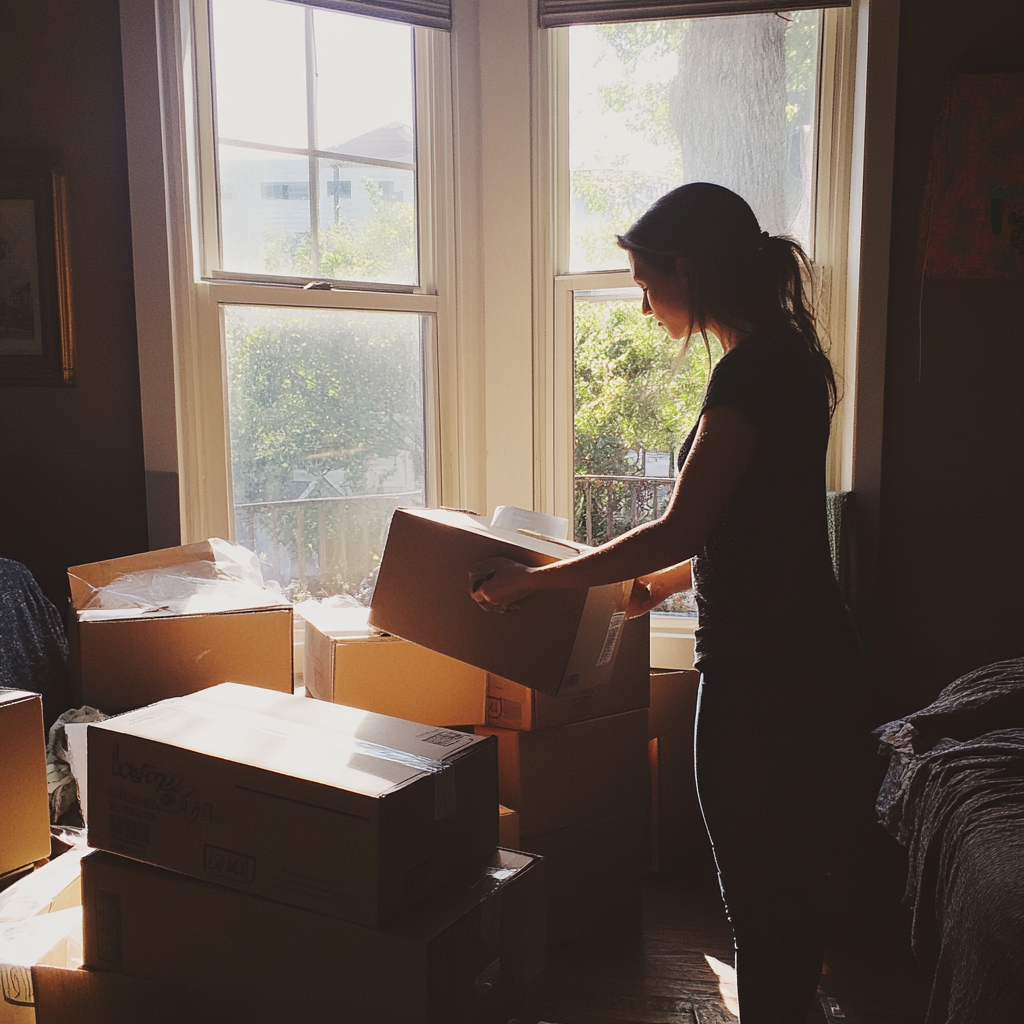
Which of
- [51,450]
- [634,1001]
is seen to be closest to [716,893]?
[634,1001]

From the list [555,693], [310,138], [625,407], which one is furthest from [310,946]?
[310,138]

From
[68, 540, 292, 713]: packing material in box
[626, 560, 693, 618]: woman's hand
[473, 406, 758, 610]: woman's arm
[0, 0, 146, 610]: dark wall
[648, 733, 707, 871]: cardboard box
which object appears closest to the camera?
[473, 406, 758, 610]: woman's arm

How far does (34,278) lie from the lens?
1.99 m

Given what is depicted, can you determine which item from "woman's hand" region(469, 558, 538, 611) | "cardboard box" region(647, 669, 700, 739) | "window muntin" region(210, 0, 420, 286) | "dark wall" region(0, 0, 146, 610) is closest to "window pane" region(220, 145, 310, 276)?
"window muntin" region(210, 0, 420, 286)

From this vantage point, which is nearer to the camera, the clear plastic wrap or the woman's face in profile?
the woman's face in profile

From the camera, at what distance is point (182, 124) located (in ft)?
6.62

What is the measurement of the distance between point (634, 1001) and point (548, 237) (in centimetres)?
179

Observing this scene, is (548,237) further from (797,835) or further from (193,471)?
(797,835)

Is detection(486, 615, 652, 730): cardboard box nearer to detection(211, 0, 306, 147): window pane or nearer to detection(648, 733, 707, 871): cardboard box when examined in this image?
detection(648, 733, 707, 871): cardboard box

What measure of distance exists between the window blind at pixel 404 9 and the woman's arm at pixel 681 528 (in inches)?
60.7

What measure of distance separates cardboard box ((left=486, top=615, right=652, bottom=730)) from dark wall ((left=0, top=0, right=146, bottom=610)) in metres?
0.95

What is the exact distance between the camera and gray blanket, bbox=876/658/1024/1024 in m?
1.22

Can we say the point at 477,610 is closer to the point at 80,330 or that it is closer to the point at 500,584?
the point at 500,584

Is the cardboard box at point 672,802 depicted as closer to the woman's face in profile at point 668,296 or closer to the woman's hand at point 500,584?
the woman's hand at point 500,584
